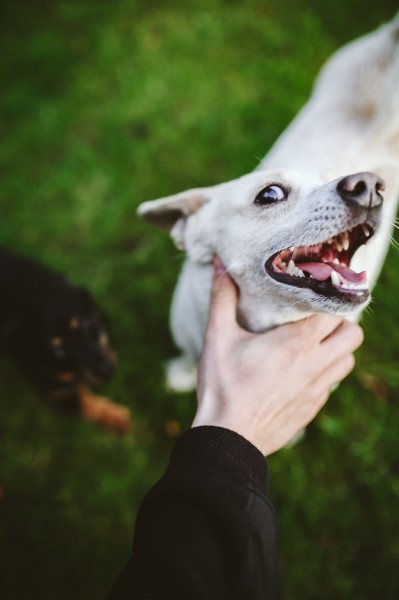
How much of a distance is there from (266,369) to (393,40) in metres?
2.74

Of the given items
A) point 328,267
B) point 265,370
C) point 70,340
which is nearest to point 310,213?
point 328,267

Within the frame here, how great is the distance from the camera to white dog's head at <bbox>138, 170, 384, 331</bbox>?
1.68 meters

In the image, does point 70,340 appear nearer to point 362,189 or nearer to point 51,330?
point 51,330

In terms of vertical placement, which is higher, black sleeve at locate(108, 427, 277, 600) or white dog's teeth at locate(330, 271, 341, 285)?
white dog's teeth at locate(330, 271, 341, 285)

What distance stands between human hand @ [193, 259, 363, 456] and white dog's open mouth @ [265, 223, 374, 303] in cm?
32

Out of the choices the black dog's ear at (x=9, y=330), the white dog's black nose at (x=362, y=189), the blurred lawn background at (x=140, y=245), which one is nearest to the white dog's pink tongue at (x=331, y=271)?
the white dog's black nose at (x=362, y=189)

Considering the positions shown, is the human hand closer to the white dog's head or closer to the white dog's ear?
the white dog's head

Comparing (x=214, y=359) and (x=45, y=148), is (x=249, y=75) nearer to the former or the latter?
(x=45, y=148)

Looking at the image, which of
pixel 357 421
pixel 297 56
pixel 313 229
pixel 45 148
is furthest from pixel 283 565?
pixel 297 56

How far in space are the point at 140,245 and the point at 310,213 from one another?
100 inches

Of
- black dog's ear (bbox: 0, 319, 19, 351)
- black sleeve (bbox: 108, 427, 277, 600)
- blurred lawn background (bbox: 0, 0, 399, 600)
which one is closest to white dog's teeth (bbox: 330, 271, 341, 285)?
black sleeve (bbox: 108, 427, 277, 600)

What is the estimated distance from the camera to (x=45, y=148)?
4.55 meters

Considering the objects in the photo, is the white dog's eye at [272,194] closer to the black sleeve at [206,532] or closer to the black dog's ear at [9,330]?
the black sleeve at [206,532]

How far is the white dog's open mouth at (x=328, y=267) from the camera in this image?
174cm
